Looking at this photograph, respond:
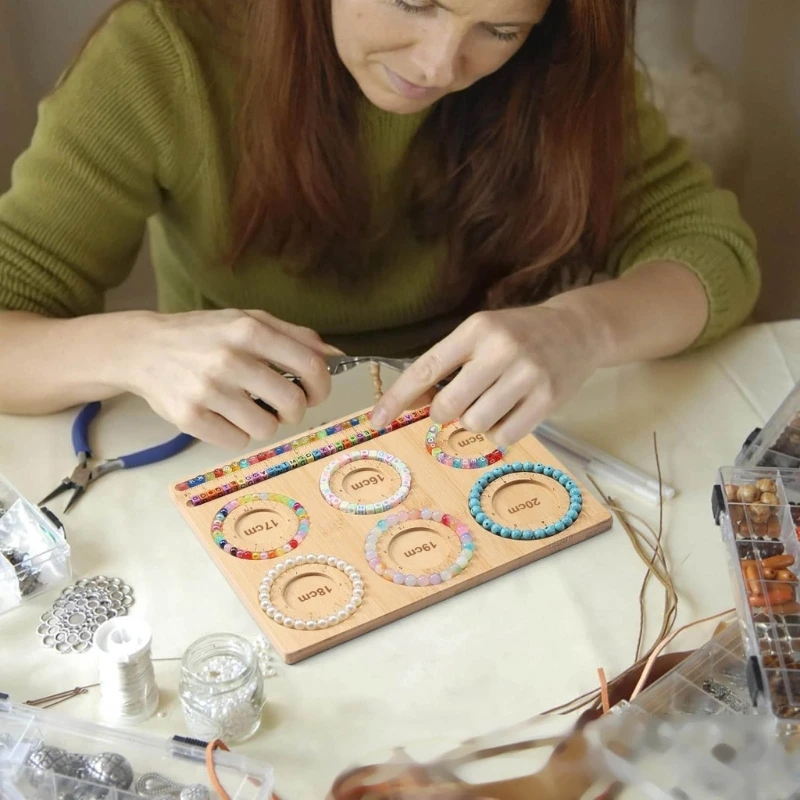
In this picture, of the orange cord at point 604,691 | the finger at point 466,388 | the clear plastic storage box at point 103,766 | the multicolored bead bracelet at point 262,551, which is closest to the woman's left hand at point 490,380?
the finger at point 466,388

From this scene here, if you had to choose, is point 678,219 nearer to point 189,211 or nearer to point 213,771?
point 189,211

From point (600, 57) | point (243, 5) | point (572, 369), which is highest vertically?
point (243, 5)

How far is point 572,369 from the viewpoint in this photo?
914 mm

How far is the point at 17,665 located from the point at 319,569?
0.78 ft

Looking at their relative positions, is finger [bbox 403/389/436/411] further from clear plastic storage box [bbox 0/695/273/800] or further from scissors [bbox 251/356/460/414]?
clear plastic storage box [bbox 0/695/273/800]

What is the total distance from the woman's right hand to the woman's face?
0.88 feet

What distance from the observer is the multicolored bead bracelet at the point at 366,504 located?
2.76 ft

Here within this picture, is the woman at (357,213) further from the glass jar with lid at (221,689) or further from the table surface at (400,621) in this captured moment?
the glass jar with lid at (221,689)

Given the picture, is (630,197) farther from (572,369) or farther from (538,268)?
(572,369)

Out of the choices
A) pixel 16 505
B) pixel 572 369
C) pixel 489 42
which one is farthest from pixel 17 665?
pixel 489 42

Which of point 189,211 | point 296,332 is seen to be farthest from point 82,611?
point 189,211

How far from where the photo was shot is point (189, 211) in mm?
1123

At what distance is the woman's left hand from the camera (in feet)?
2.77

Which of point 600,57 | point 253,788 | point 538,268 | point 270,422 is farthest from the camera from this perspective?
point 538,268
